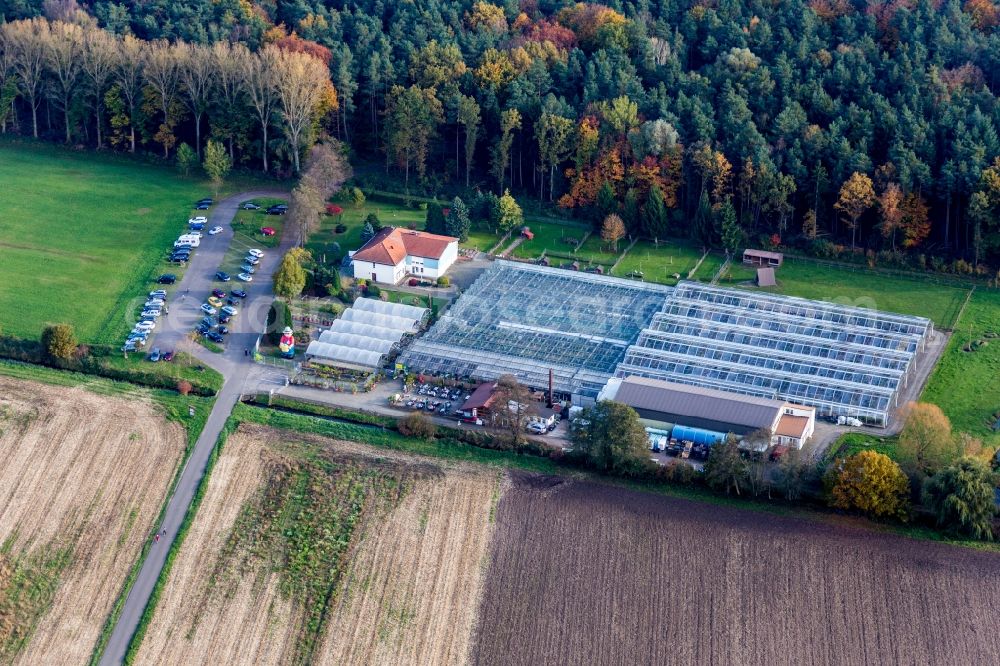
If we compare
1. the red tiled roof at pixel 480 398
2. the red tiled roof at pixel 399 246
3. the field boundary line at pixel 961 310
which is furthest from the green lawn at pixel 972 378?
the red tiled roof at pixel 399 246

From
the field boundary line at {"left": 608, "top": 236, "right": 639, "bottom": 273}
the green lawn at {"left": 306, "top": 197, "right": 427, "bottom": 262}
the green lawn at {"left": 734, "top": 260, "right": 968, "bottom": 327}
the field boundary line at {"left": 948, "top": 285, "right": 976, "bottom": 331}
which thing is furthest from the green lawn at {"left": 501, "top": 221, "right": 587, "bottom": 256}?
the field boundary line at {"left": 948, "top": 285, "right": 976, "bottom": 331}

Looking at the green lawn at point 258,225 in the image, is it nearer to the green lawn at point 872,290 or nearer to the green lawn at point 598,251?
the green lawn at point 598,251

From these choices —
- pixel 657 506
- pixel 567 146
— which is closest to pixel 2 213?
pixel 567 146

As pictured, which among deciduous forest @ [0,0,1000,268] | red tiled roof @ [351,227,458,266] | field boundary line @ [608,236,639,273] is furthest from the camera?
deciduous forest @ [0,0,1000,268]

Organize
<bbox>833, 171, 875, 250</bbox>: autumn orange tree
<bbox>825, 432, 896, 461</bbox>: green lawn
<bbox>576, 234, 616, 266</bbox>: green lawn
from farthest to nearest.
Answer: <bbox>576, 234, 616, 266</bbox>: green lawn → <bbox>833, 171, 875, 250</bbox>: autumn orange tree → <bbox>825, 432, 896, 461</bbox>: green lawn

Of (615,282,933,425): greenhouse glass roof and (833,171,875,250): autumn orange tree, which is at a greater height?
(833,171,875,250): autumn orange tree

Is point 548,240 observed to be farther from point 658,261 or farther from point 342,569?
point 342,569

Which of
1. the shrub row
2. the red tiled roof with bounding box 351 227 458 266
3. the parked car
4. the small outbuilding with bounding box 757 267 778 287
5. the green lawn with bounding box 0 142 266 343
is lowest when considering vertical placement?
the green lawn with bounding box 0 142 266 343

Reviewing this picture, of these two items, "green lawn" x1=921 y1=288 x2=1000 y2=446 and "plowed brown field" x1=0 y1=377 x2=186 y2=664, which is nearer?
"plowed brown field" x1=0 y1=377 x2=186 y2=664

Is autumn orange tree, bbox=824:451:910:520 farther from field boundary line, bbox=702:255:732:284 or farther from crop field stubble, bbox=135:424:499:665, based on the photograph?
field boundary line, bbox=702:255:732:284
